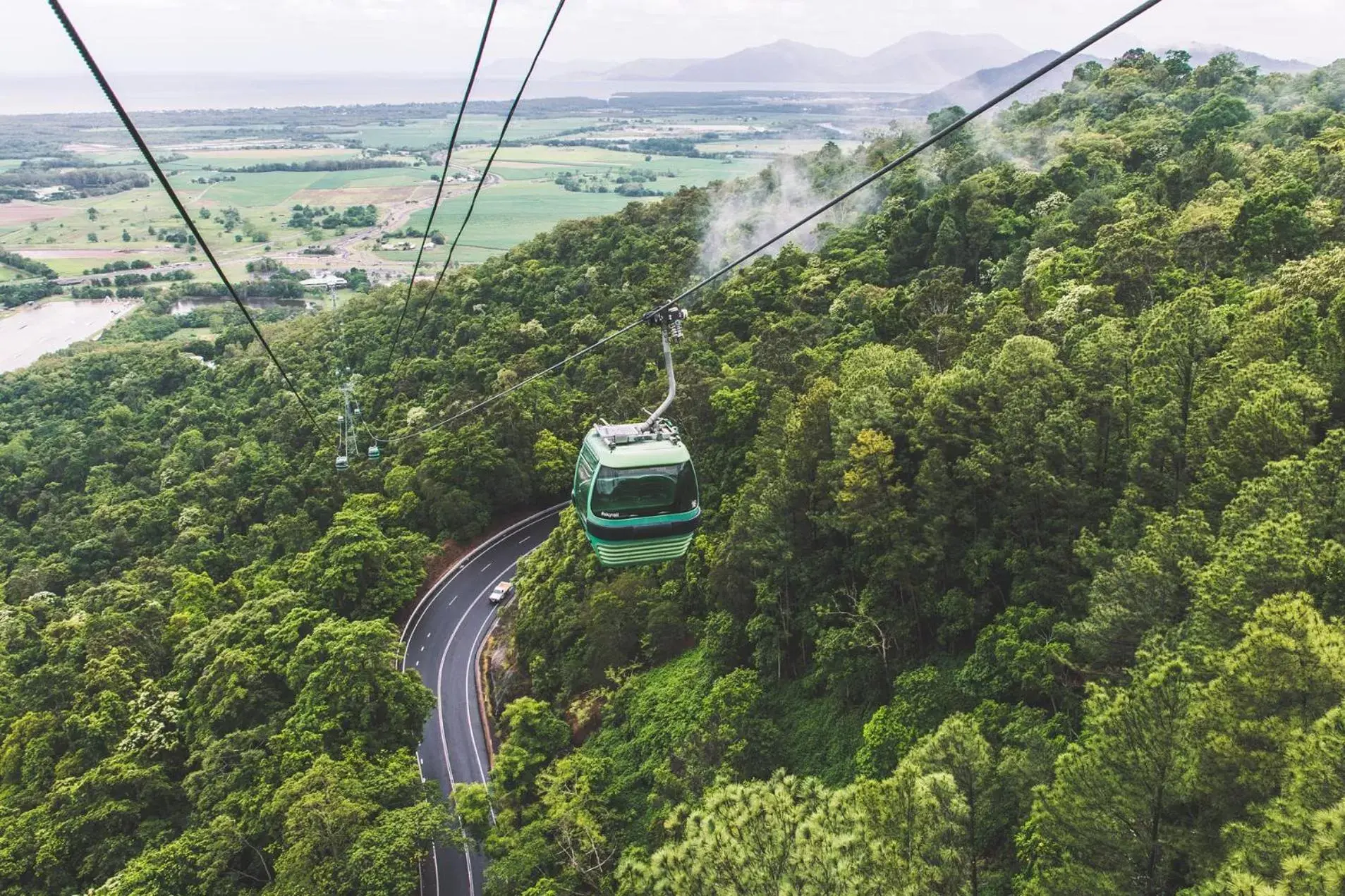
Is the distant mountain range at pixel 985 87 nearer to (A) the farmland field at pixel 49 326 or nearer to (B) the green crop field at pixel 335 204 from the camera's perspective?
(B) the green crop field at pixel 335 204

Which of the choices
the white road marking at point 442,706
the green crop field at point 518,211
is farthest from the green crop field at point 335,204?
the white road marking at point 442,706

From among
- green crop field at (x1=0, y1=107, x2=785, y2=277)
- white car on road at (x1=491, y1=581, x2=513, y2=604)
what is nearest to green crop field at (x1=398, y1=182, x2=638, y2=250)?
green crop field at (x1=0, y1=107, x2=785, y2=277)

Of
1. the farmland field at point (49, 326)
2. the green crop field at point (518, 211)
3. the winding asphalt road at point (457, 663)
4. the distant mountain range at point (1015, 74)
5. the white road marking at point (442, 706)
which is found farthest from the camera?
the green crop field at point (518, 211)

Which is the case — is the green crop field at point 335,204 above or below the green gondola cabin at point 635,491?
above

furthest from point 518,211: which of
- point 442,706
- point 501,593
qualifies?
point 442,706

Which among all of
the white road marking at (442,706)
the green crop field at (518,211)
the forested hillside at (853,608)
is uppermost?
the green crop field at (518,211)

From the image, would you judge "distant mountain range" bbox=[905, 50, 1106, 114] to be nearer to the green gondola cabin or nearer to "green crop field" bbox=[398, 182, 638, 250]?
"green crop field" bbox=[398, 182, 638, 250]

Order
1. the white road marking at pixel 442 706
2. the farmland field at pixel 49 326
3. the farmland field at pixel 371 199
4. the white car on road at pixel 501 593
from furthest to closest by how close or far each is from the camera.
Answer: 1. the farmland field at pixel 371 199
2. the farmland field at pixel 49 326
3. the white car on road at pixel 501 593
4. the white road marking at pixel 442 706
